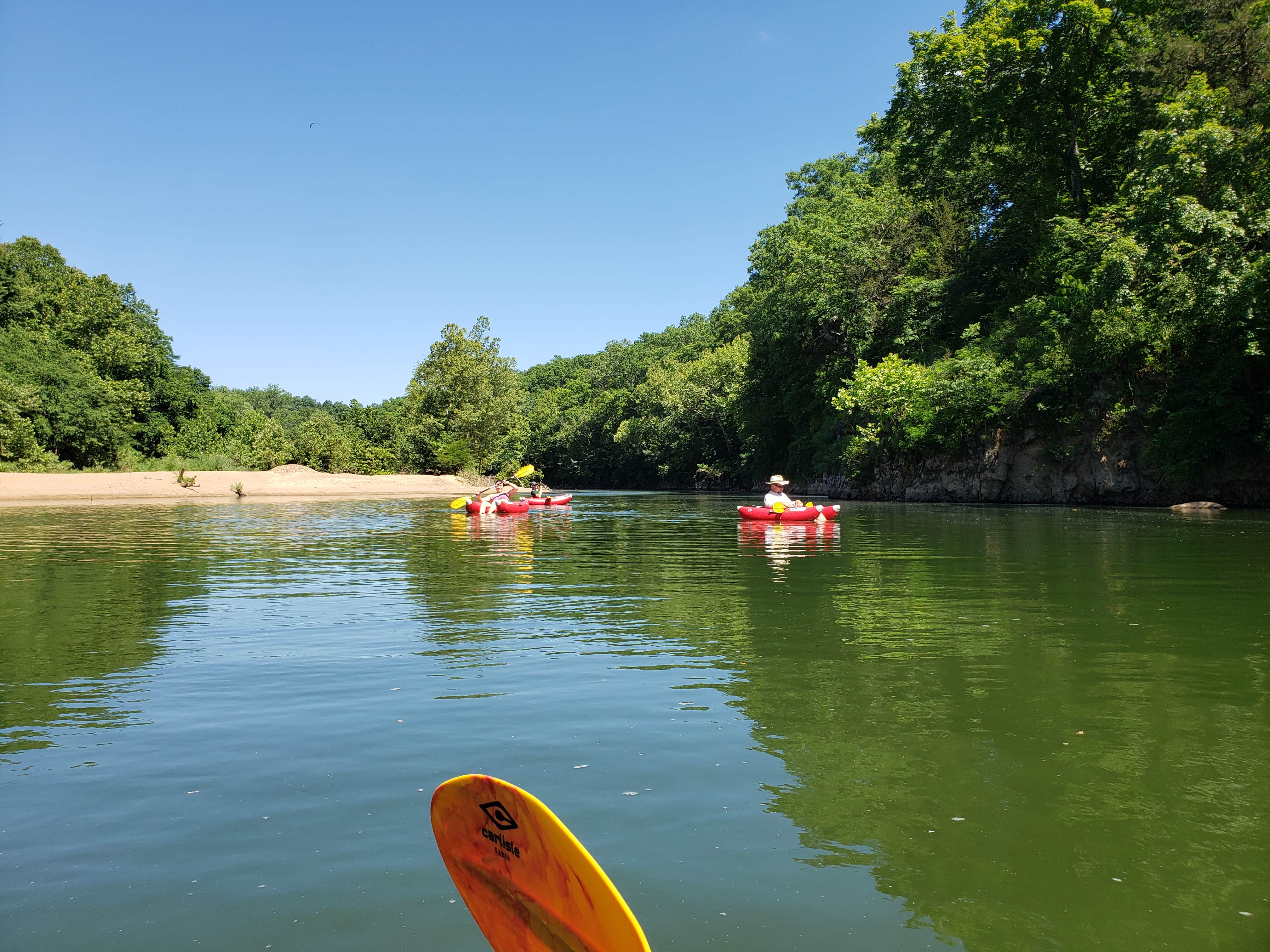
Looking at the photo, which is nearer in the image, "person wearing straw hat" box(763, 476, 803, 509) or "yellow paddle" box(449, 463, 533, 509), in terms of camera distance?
"person wearing straw hat" box(763, 476, 803, 509)

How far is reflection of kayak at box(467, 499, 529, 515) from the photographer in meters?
27.7

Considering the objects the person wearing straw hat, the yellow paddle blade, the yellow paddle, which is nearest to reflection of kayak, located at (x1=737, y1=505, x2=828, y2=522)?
the person wearing straw hat

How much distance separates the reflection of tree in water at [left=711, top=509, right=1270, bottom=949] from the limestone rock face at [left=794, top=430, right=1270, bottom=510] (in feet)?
65.9

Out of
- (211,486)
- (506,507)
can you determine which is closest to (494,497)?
(506,507)

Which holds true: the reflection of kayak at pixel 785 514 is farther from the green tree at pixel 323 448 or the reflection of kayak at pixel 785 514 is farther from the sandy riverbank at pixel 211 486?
the green tree at pixel 323 448

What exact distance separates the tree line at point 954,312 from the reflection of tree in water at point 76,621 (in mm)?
25019

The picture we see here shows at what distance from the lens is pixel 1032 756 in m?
4.58

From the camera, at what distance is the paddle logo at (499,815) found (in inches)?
101

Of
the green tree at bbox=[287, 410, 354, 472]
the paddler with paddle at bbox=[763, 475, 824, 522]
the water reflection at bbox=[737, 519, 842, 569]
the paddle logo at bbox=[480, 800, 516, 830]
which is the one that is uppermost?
the green tree at bbox=[287, 410, 354, 472]

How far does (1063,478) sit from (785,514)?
15.1 meters

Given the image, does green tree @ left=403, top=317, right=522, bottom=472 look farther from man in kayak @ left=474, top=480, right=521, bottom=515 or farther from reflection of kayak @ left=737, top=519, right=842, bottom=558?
reflection of kayak @ left=737, top=519, right=842, bottom=558

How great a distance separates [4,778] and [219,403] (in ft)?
234

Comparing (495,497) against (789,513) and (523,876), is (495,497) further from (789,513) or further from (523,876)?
(523,876)

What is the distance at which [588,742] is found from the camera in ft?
16.0
